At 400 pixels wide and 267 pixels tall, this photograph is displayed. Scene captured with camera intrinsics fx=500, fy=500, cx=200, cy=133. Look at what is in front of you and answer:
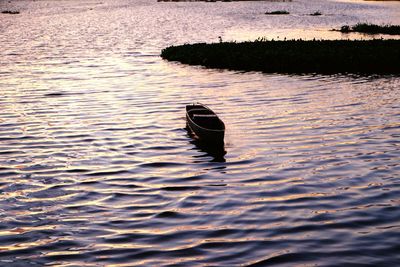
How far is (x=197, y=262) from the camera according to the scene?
13695 millimetres

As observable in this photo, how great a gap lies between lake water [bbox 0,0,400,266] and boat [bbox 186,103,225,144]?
2.33 feet

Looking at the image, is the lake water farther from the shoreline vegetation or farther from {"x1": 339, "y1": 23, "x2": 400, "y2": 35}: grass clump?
{"x1": 339, "y1": 23, "x2": 400, "y2": 35}: grass clump

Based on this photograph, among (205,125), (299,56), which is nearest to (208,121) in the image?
(205,125)

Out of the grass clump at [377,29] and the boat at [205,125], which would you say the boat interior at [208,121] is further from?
the grass clump at [377,29]

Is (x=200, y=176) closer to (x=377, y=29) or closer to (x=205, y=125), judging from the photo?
(x=205, y=125)

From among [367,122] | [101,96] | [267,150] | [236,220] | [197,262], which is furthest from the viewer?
[101,96]

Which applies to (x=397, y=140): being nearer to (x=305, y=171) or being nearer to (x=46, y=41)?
(x=305, y=171)

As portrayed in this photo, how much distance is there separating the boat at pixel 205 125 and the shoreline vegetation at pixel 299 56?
2341 centimetres

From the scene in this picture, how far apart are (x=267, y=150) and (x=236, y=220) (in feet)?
28.5

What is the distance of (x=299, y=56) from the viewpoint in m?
53.8

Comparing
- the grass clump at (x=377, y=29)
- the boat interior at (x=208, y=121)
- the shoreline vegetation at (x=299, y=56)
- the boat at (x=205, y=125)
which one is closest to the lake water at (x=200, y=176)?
the boat at (x=205, y=125)

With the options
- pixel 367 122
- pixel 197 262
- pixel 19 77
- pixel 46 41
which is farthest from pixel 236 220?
pixel 46 41

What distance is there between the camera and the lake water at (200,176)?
48.0 feet

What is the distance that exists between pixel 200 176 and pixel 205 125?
250 inches
